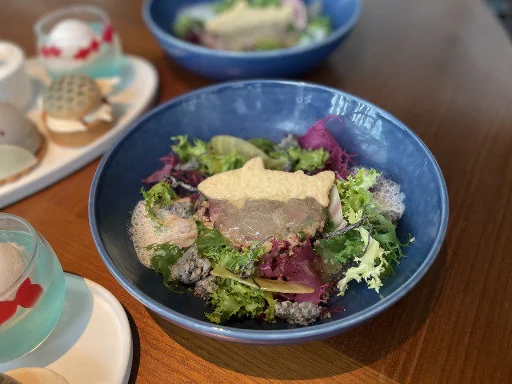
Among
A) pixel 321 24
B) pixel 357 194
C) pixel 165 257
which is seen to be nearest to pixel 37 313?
pixel 165 257

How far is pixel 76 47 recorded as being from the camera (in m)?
1.66

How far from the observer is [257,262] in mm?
1040

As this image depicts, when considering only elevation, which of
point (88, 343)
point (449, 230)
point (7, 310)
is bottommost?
point (88, 343)

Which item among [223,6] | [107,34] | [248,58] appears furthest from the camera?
[223,6]

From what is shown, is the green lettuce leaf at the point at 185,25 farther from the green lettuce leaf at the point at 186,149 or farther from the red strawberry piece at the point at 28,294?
the red strawberry piece at the point at 28,294

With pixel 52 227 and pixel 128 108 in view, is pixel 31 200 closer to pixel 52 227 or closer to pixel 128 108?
pixel 52 227

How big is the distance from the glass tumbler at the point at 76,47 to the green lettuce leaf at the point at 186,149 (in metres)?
0.63

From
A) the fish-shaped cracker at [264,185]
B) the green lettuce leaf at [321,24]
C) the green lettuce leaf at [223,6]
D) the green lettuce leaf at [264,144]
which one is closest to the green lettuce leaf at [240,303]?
the fish-shaped cracker at [264,185]

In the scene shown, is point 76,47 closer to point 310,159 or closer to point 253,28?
point 253,28

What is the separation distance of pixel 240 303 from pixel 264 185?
325mm

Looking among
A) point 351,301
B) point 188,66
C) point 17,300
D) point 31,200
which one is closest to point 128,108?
point 188,66

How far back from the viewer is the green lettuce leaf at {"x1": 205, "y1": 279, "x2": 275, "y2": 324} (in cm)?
95

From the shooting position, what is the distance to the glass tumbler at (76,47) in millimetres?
1661

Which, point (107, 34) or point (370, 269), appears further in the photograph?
point (107, 34)
